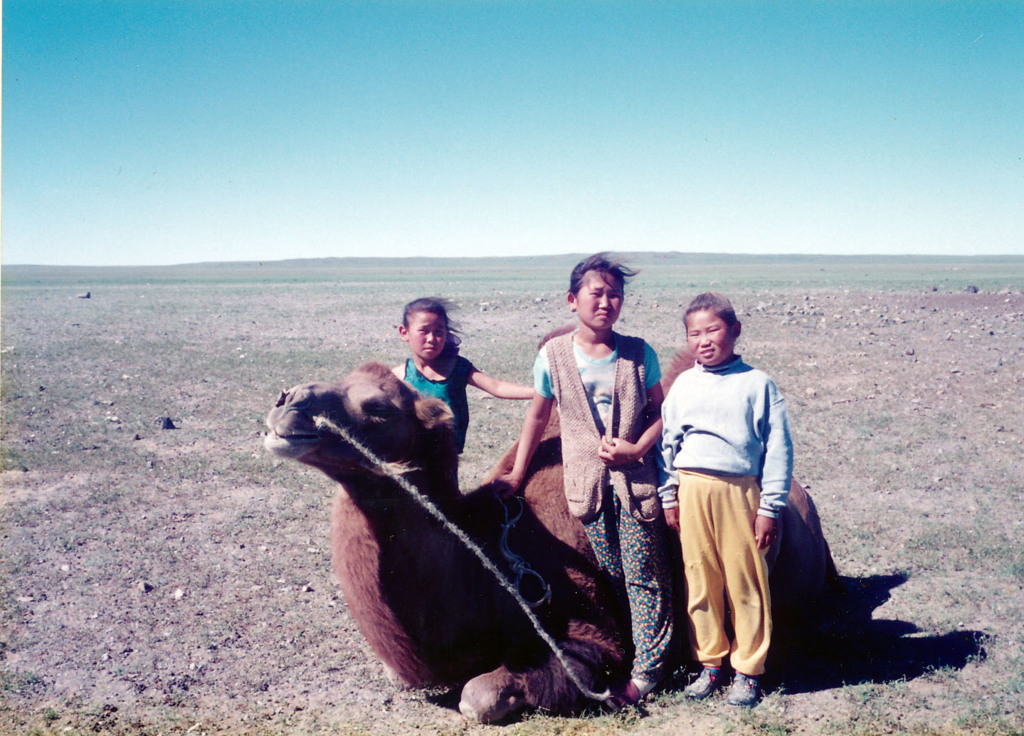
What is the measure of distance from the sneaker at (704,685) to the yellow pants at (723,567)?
66 mm

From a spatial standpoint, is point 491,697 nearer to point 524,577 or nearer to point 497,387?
point 524,577

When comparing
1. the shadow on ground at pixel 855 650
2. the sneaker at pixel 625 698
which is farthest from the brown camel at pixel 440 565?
the shadow on ground at pixel 855 650

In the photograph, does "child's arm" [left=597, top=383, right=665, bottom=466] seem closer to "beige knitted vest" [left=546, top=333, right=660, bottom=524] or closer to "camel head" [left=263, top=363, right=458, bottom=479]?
"beige knitted vest" [left=546, top=333, right=660, bottom=524]

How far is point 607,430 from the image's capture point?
3.78 metres

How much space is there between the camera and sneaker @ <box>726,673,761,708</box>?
3930mm

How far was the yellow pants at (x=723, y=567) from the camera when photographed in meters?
3.72

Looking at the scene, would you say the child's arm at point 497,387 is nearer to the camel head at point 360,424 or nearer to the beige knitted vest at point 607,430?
the beige knitted vest at point 607,430

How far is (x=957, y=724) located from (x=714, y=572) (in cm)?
151

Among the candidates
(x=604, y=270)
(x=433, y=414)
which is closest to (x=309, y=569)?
(x=433, y=414)

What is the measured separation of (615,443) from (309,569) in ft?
11.5

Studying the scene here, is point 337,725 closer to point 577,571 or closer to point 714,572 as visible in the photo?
point 577,571

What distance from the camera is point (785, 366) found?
1515cm

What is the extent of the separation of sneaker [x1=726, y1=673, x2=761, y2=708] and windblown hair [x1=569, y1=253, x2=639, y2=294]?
226cm

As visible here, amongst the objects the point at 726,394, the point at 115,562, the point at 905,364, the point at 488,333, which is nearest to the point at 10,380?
Answer: the point at 115,562
